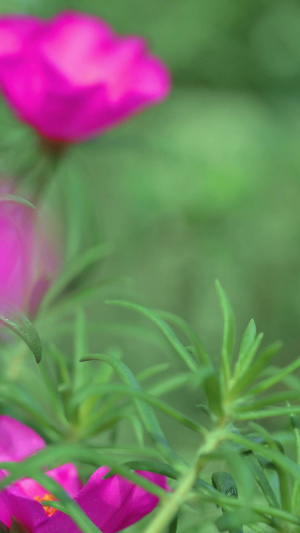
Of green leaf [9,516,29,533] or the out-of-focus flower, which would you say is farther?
the out-of-focus flower

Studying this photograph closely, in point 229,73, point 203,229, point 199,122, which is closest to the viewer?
point 203,229

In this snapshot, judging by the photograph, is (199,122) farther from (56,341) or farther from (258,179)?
(56,341)

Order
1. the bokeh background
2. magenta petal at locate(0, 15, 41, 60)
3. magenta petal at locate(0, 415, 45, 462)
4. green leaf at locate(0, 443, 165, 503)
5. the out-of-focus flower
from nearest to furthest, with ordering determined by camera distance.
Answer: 1. green leaf at locate(0, 443, 165, 503)
2. magenta petal at locate(0, 415, 45, 462)
3. the out-of-focus flower
4. magenta petal at locate(0, 15, 41, 60)
5. the bokeh background

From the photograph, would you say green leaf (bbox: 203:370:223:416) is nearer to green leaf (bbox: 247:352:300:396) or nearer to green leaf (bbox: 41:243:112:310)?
green leaf (bbox: 247:352:300:396)

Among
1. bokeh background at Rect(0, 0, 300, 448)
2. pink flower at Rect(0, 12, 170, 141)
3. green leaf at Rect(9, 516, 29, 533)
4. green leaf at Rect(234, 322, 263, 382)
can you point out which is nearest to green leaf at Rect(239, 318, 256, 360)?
green leaf at Rect(234, 322, 263, 382)

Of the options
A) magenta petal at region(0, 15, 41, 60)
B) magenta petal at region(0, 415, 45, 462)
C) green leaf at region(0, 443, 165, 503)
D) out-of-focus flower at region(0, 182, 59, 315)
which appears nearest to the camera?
green leaf at region(0, 443, 165, 503)

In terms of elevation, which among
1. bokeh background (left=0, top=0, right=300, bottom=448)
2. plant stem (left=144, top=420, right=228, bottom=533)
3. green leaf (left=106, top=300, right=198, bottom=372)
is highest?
green leaf (left=106, top=300, right=198, bottom=372)

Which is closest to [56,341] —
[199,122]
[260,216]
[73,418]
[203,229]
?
[203,229]
